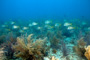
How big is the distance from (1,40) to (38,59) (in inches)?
200

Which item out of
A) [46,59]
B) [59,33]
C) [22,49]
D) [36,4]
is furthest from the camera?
[36,4]

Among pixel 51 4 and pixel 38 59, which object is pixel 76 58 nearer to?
pixel 38 59

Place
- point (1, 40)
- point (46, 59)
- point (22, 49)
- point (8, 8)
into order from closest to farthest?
point (22, 49) → point (46, 59) → point (1, 40) → point (8, 8)

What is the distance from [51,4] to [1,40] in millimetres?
192000

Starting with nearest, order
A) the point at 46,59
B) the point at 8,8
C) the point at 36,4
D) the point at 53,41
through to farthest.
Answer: the point at 46,59
the point at 53,41
the point at 8,8
the point at 36,4

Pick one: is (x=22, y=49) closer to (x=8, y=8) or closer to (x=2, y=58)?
(x=2, y=58)

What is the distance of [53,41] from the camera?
734 centimetres

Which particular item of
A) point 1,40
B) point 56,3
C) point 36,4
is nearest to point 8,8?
point 36,4

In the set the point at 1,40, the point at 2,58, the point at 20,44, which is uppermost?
the point at 1,40

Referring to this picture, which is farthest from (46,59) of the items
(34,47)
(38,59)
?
(34,47)

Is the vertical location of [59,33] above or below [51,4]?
below

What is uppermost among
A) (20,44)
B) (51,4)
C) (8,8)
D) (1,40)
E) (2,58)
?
(51,4)

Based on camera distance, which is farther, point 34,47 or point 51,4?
point 51,4

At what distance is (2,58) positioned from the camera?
4586mm
